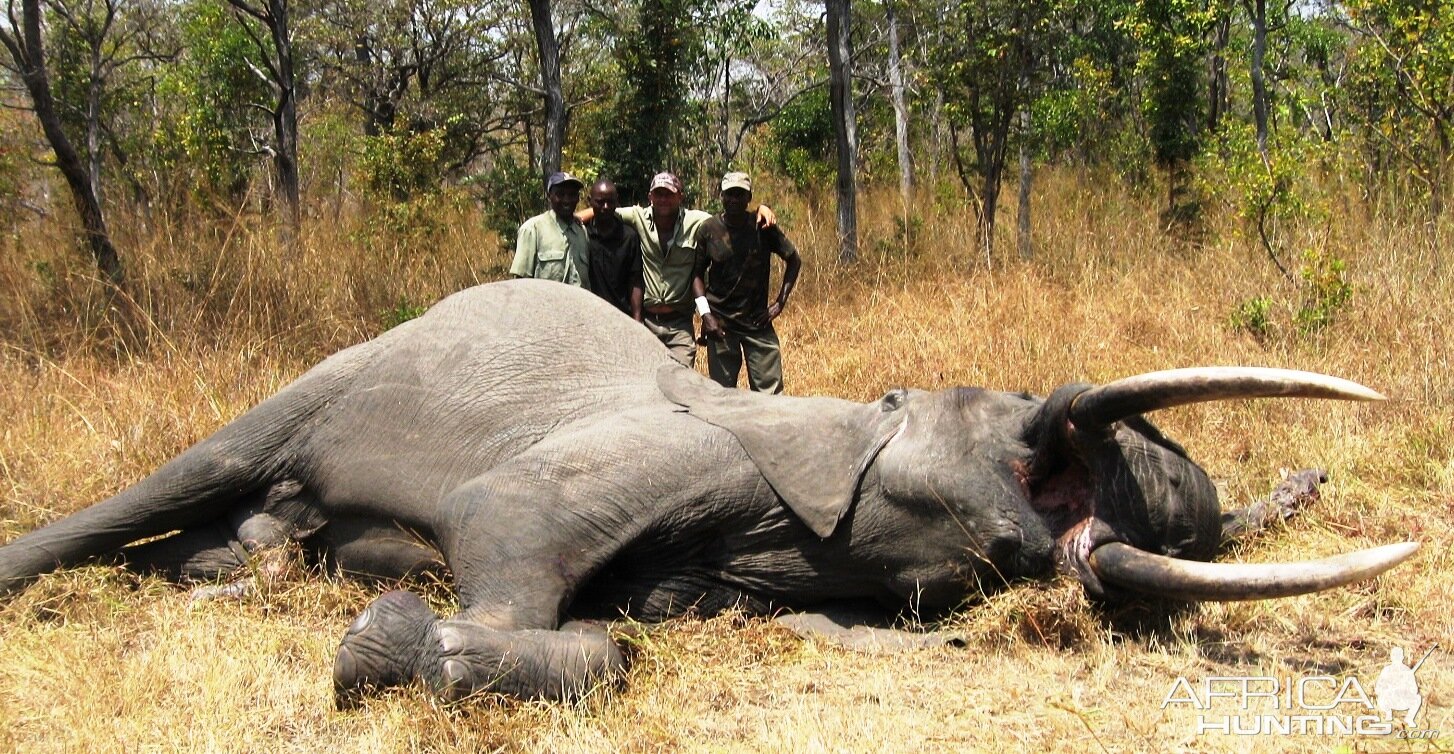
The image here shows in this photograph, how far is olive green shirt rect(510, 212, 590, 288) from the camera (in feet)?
22.3

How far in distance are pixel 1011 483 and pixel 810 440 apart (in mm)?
669

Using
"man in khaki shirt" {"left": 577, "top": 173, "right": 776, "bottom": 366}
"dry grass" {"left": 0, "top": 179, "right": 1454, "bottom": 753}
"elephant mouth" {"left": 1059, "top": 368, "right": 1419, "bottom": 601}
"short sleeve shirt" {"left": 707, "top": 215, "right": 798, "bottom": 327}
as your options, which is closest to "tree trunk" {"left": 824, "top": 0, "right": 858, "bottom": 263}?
"dry grass" {"left": 0, "top": 179, "right": 1454, "bottom": 753}

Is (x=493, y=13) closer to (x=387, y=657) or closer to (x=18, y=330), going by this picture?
(x=18, y=330)

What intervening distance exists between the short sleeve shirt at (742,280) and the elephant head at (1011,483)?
116 inches

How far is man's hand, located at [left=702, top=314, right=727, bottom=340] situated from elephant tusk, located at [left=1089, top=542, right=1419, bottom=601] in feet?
11.3

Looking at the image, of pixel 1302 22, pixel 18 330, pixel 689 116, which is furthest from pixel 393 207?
pixel 1302 22

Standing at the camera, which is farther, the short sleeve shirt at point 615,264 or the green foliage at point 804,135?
the green foliage at point 804,135

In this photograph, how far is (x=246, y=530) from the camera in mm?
4879

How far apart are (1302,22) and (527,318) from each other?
23745mm

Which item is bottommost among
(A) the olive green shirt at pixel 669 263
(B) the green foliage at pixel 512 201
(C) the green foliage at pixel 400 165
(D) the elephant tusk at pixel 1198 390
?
(D) the elephant tusk at pixel 1198 390

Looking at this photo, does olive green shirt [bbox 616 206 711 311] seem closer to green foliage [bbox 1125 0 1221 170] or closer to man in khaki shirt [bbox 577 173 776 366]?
man in khaki shirt [bbox 577 173 776 366]

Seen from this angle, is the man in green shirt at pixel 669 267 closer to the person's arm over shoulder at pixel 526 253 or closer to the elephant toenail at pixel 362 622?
the person's arm over shoulder at pixel 526 253

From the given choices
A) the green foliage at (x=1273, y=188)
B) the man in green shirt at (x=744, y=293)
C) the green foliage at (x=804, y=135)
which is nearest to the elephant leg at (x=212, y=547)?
the man in green shirt at (x=744, y=293)

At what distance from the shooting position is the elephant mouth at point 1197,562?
10.2 feet
